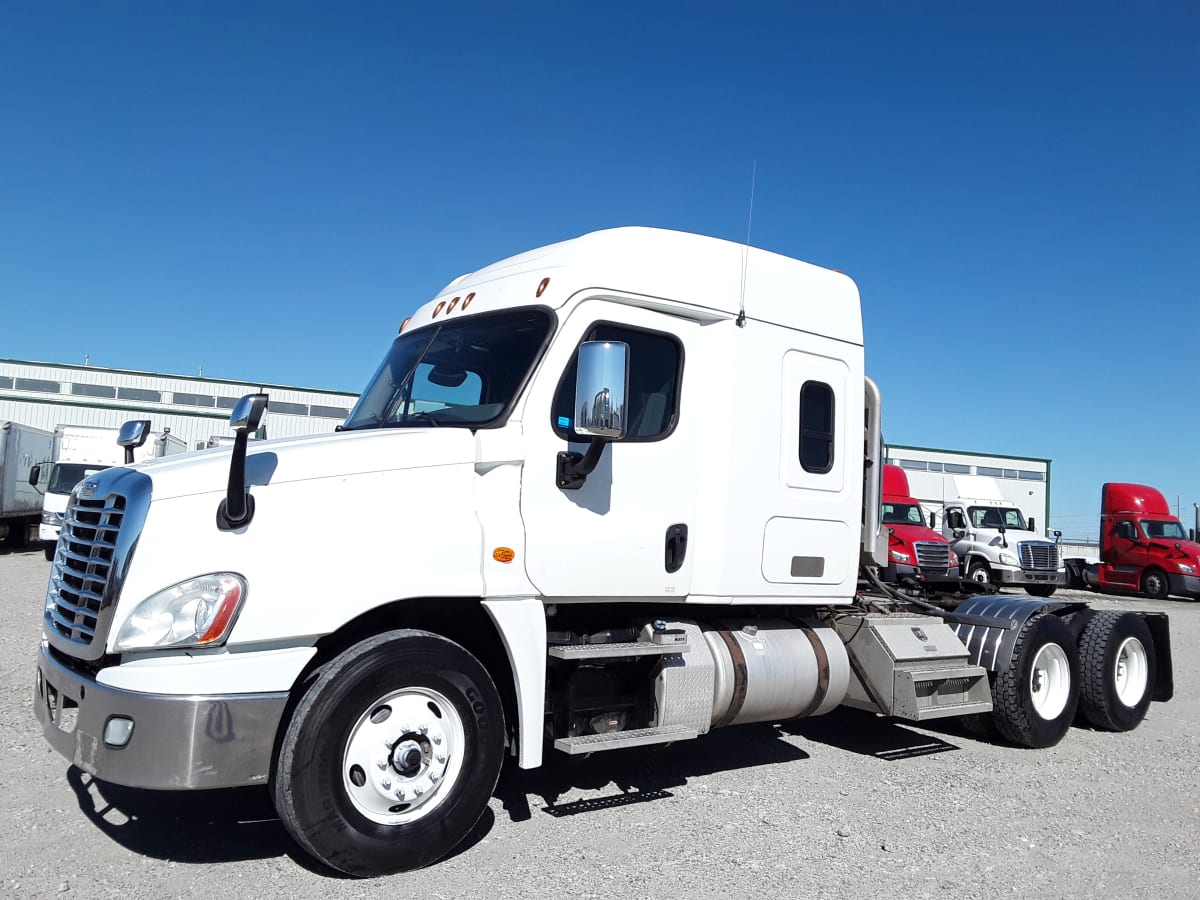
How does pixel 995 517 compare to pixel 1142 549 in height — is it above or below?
above

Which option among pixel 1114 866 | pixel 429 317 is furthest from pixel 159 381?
pixel 1114 866

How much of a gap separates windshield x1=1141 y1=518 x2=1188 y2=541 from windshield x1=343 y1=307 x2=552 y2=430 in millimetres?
26266

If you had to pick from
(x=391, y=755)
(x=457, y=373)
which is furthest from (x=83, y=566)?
(x=457, y=373)

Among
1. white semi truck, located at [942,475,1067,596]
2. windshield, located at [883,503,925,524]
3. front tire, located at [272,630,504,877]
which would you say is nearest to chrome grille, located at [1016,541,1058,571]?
white semi truck, located at [942,475,1067,596]

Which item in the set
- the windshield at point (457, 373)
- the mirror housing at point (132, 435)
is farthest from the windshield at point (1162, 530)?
the mirror housing at point (132, 435)

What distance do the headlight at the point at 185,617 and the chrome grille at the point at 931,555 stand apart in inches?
789

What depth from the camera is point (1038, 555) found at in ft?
80.1

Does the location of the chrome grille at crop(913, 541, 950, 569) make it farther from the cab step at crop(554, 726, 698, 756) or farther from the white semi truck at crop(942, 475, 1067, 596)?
the cab step at crop(554, 726, 698, 756)

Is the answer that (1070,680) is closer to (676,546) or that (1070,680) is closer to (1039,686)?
(1039,686)

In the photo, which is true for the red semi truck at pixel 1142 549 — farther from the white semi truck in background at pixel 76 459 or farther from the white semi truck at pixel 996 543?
the white semi truck in background at pixel 76 459

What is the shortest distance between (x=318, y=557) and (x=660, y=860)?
7.28 ft

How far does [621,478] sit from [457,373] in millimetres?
1100

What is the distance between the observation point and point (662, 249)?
18.4ft

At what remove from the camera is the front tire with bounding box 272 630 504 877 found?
405 centimetres
